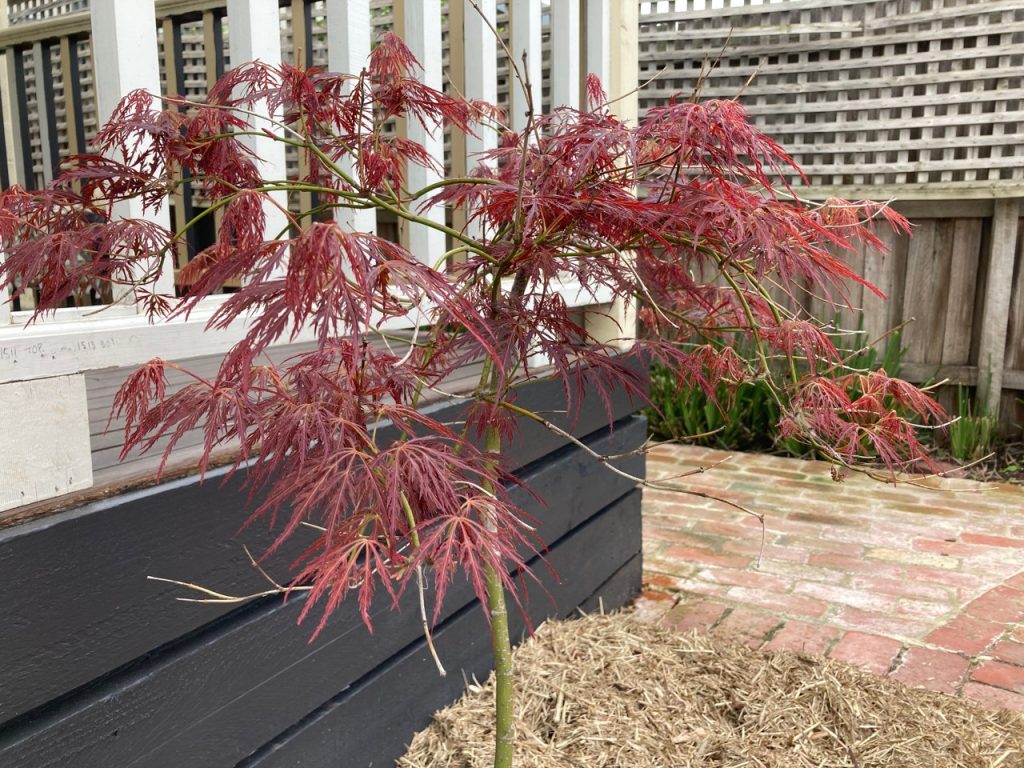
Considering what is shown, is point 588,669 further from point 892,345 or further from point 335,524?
point 892,345

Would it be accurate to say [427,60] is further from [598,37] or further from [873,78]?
[873,78]

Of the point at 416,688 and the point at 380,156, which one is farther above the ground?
the point at 380,156

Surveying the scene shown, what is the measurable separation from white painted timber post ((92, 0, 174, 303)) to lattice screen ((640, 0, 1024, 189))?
12.7 feet

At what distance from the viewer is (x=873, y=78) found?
4.88 meters

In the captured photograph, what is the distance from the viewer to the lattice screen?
4598mm

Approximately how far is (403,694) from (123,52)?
145 cm

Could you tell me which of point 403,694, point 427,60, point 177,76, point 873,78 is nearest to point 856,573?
point 403,694

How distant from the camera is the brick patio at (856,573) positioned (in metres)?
2.66

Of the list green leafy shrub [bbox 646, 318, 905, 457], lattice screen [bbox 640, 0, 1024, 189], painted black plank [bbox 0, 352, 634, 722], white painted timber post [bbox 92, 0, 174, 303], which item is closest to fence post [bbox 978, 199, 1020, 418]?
lattice screen [bbox 640, 0, 1024, 189]

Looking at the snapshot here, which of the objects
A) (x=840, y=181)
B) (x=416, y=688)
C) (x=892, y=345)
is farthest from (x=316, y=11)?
(x=416, y=688)

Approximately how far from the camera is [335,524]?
3.38 feet

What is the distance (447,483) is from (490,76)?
1394 millimetres

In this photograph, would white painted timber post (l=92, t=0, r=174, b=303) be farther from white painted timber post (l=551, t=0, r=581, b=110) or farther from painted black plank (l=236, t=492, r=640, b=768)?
white painted timber post (l=551, t=0, r=581, b=110)

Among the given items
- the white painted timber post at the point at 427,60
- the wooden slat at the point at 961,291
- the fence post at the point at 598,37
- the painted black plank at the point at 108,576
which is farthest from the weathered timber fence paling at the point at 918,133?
the painted black plank at the point at 108,576
